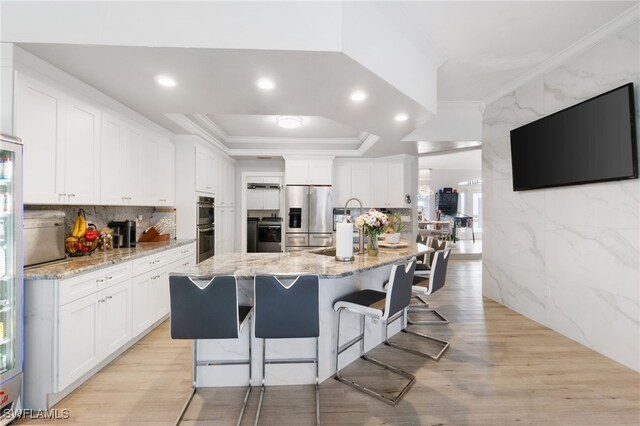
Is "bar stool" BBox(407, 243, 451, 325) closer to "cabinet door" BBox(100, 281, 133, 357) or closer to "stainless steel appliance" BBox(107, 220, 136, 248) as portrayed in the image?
"cabinet door" BBox(100, 281, 133, 357)

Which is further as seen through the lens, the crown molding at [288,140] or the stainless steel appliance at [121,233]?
the crown molding at [288,140]

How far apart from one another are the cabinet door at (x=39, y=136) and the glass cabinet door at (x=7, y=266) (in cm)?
25

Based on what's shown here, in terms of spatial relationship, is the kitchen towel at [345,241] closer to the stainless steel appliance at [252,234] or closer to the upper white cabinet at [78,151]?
the upper white cabinet at [78,151]

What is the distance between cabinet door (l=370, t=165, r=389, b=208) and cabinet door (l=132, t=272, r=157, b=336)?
14.3ft

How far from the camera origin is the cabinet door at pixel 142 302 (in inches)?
105

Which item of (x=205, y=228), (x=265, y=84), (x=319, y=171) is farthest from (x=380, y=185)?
(x=265, y=84)

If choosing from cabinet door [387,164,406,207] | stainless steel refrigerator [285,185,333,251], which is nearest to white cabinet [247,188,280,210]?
stainless steel refrigerator [285,185,333,251]

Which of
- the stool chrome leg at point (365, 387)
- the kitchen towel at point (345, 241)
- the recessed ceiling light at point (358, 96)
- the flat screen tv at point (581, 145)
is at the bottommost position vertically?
the stool chrome leg at point (365, 387)

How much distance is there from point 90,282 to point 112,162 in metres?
1.32

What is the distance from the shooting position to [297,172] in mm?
5664

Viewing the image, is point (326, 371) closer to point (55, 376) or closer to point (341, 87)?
point (55, 376)

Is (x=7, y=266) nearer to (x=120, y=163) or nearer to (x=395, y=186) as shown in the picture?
(x=120, y=163)

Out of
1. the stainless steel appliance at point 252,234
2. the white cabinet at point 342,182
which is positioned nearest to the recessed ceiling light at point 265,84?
the white cabinet at point 342,182

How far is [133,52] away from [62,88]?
0.89 metres
